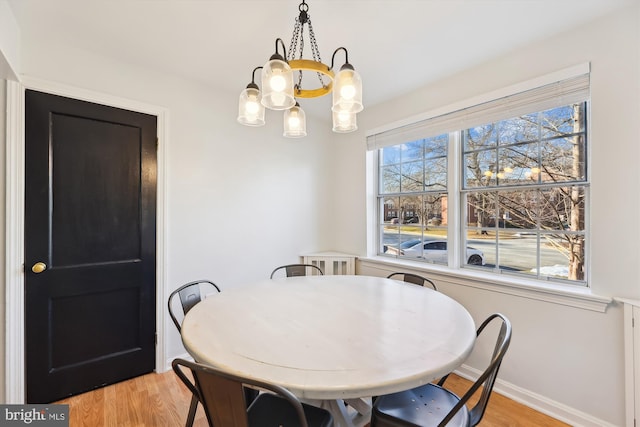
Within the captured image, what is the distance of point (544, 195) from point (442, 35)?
4.45 feet

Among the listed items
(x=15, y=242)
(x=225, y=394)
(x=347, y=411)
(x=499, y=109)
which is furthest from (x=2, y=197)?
(x=499, y=109)

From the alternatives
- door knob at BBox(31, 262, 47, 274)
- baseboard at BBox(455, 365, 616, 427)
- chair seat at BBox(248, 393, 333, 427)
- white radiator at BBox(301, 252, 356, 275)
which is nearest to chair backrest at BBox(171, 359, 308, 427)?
chair seat at BBox(248, 393, 333, 427)

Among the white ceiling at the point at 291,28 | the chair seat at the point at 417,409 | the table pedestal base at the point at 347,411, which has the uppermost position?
the white ceiling at the point at 291,28

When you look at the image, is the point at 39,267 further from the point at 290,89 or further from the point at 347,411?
the point at 347,411

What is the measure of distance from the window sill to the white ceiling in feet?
5.55

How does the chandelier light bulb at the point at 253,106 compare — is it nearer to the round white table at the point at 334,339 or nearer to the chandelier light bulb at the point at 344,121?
the chandelier light bulb at the point at 344,121

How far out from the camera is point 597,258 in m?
1.76

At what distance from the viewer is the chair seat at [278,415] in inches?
43.6

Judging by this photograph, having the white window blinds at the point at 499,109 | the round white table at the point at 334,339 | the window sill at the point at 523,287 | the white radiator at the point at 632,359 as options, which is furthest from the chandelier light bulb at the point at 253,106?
the white radiator at the point at 632,359

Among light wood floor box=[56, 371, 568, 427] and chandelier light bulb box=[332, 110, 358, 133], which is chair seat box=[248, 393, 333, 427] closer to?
light wood floor box=[56, 371, 568, 427]

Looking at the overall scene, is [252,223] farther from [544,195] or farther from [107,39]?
[544,195]

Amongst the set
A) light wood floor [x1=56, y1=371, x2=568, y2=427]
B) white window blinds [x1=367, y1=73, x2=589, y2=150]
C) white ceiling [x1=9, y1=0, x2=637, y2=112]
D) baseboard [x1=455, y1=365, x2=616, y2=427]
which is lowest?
light wood floor [x1=56, y1=371, x2=568, y2=427]

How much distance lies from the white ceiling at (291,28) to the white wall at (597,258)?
0.15m

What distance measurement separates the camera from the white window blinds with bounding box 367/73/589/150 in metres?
1.85
